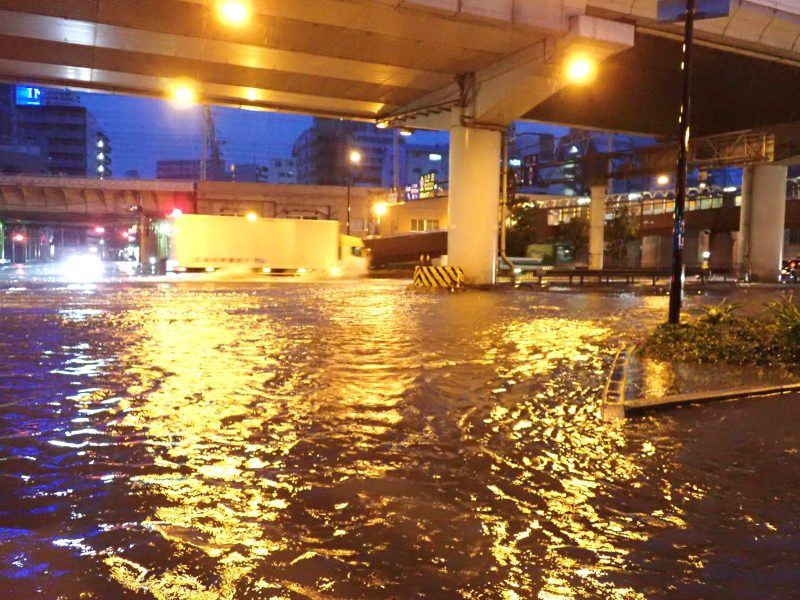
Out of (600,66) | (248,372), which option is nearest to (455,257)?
(600,66)

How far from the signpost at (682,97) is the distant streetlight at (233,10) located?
12.6 metres

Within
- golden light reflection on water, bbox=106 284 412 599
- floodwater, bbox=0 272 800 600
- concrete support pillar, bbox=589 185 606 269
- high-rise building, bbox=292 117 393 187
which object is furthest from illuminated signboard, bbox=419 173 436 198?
high-rise building, bbox=292 117 393 187

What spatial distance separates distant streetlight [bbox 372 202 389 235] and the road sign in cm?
4796

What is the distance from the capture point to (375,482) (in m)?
5.50

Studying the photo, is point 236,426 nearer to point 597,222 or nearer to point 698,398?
point 698,398

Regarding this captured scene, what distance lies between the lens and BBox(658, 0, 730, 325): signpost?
1314 cm

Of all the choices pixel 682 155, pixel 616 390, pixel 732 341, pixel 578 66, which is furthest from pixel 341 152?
pixel 616 390

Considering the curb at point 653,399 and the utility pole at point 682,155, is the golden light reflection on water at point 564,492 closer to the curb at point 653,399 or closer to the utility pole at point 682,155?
the curb at point 653,399

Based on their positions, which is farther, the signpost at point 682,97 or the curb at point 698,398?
the signpost at point 682,97

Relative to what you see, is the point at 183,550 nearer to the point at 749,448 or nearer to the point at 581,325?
the point at 749,448

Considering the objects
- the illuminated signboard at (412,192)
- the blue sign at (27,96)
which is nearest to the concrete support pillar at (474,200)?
the illuminated signboard at (412,192)

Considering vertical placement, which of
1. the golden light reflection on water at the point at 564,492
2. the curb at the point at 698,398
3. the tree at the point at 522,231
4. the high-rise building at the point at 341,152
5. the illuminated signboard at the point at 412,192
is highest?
the high-rise building at the point at 341,152

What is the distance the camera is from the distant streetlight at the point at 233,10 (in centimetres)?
2070

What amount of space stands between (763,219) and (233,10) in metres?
34.8
